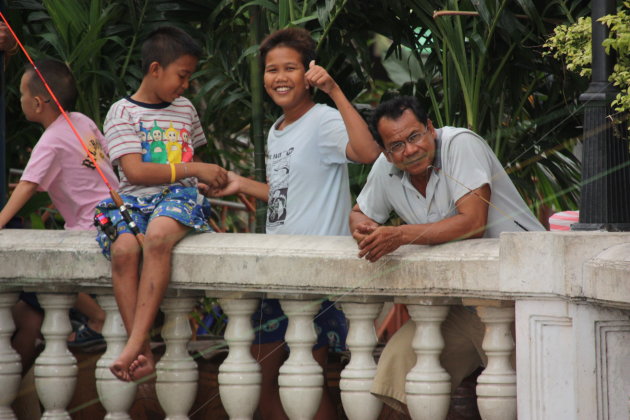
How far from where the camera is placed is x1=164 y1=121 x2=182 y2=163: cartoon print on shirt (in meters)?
4.32

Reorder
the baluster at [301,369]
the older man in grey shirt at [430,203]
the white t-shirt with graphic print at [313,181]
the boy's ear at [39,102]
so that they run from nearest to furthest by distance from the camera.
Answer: the older man in grey shirt at [430,203] < the baluster at [301,369] < the white t-shirt with graphic print at [313,181] < the boy's ear at [39,102]

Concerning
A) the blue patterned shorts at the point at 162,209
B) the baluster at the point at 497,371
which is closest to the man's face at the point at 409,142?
the baluster at the point at 497,371

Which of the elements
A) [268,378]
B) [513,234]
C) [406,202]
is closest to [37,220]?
[268,378]

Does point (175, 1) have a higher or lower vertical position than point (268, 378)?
higher

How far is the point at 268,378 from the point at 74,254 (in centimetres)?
86

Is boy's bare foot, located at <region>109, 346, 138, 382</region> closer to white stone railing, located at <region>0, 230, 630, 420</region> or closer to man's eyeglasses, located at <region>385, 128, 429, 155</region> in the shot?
white stone railing, located at <region>0, 230, 630, 420</region>

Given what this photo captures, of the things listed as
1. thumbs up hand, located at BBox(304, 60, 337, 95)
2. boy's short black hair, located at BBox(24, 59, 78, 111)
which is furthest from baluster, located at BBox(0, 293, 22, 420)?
thumbs up hand, located at BBox(304, 60, 337, 95)

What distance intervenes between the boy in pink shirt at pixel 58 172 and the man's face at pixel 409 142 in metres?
1.38

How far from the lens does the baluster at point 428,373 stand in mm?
3461

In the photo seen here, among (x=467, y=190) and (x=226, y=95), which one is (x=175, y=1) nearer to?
(x=226, y=95)

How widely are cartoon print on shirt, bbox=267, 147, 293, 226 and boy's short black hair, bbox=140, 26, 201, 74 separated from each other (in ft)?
1.82

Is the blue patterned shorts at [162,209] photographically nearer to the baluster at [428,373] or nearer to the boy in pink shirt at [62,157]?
the boy in pink shirt at [62,157]

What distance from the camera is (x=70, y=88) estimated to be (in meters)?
4.86

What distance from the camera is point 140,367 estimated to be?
12.2 feet
